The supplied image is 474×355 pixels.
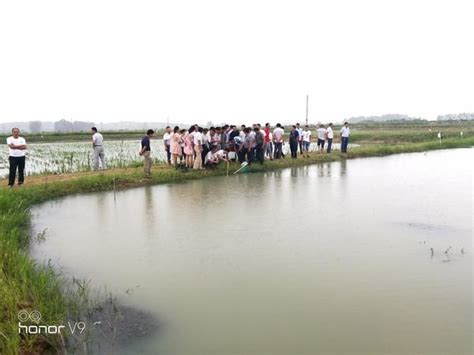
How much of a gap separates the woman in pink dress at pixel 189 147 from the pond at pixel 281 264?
10.4 feet

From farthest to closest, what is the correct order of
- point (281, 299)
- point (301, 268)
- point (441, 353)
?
point (301, 268)
point (281, 299)
point (441, 353)

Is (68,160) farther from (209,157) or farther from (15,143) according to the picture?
(15,143)

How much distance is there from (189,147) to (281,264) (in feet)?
29.5

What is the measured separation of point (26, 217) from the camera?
28.0 feet

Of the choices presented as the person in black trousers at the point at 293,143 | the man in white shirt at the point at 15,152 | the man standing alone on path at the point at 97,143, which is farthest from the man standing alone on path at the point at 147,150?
the person in black trousers at the point at 293,143

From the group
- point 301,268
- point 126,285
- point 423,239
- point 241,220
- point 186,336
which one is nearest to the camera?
point 186,336

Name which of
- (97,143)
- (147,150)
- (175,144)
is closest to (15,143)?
(97,143)

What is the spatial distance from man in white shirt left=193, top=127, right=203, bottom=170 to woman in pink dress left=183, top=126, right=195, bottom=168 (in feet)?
0.46

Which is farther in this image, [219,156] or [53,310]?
[219,156]

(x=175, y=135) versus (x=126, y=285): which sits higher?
(x=175, y=135)

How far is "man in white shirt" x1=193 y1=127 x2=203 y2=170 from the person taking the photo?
14.0 metres

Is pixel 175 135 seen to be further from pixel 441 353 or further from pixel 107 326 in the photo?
pixel 441 353

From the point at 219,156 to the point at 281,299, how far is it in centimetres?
1035

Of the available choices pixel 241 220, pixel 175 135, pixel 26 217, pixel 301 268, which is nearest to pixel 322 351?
pixel 301 268
